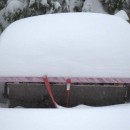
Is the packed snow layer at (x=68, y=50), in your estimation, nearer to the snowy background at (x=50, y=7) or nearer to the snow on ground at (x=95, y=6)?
the snowy background at (x=50, y=7)

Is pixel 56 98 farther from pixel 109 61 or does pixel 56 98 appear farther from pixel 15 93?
pixel 109 61

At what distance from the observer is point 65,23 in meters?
2.93

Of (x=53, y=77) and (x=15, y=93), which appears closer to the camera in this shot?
(x=53, y=77)

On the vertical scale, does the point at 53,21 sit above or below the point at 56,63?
above

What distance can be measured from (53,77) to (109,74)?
466mm
